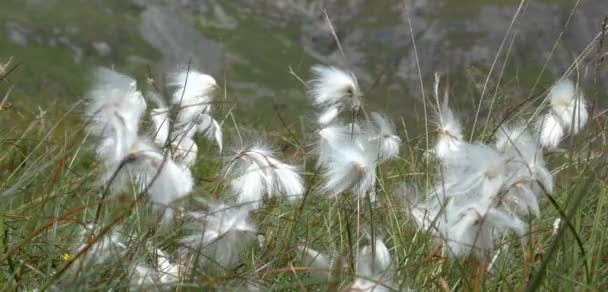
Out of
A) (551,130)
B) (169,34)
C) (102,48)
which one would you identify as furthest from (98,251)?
(169,34)

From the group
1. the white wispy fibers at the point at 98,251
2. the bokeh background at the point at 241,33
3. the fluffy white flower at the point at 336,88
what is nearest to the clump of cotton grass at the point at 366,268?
the white wispy fibers at the point at 98,251

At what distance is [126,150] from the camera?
1.80 m

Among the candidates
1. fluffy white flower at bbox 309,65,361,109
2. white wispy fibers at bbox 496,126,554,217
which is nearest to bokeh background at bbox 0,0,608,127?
fluffy white flower at bbox 309,65,361,109

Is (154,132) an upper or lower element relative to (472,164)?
upper

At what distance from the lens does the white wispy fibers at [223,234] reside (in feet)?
6.40

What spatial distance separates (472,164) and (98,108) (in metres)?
0.92

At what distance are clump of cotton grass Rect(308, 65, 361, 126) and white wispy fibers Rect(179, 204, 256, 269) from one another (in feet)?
2.61

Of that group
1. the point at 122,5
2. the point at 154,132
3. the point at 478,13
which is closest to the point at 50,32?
the point at 122,5

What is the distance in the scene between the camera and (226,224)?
1980mm

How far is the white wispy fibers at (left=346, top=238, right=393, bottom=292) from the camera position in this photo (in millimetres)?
1807

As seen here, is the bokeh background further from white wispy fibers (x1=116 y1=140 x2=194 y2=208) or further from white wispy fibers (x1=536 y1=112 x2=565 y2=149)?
white wispy fibers (x1=116 y1=140 x2=194 y2=208)

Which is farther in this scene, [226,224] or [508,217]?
[226,224]

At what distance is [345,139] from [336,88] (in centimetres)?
28

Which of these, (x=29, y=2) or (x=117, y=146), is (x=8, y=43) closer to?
(x=29, y=2)
